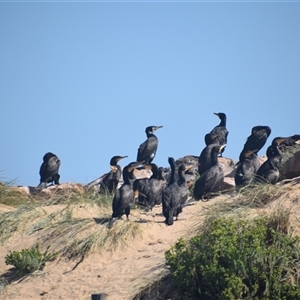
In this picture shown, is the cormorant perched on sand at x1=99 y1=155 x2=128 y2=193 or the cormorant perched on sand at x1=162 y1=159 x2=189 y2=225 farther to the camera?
the cormorant perched on sand at x1=99 y1=155 x2=128 y2=193

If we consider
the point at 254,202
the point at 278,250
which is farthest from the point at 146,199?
the point at 278,250

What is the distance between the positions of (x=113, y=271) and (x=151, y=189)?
14.6 feet

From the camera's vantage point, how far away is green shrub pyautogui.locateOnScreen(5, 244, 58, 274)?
17453 millimetres

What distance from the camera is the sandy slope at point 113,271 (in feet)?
51.8

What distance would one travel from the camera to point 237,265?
45.0 feet

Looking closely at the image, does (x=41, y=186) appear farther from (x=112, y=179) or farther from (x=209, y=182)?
(x=209, y=182)

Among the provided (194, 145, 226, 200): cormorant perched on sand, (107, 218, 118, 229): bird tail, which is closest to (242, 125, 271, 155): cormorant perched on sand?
→ (194, 145, 226, 200): cormorant perched on sand

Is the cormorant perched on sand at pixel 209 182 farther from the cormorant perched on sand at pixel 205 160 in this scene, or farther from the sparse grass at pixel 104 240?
the sparse grass at pixel 104 240

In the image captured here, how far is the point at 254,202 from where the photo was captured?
1736 centimetres

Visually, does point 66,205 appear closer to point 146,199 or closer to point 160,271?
point 146,199

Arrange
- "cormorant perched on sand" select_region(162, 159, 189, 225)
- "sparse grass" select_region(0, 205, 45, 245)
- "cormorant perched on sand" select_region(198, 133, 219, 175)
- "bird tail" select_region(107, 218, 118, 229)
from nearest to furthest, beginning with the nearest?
"bird tail" select_region(107, 218, 118, 229) → "cormorant perched on sand" select_region(162, 159, 189, 225) → "sparse grass" select_region(0, 205, 45, 245) → "cormorant perched on sand" select_region(198, 133, 219, 175)

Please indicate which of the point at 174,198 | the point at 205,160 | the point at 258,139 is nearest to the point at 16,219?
the point at 174,198

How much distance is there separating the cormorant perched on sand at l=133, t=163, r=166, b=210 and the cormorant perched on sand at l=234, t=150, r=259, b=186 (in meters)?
1.71

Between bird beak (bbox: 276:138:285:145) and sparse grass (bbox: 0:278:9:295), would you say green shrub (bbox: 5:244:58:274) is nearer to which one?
sparse grass (bbox: 0:278:9:295)
